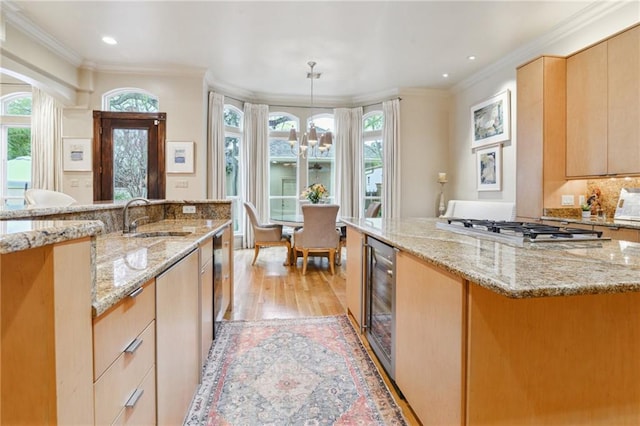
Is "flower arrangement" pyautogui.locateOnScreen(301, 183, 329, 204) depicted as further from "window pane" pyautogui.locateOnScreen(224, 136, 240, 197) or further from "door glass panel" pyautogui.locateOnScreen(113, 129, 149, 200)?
"door glass panel" pyautogui.locateOnScreen(113, 129, 149, 200)

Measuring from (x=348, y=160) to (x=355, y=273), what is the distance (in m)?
4.42

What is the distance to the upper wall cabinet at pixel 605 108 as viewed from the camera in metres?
2.79

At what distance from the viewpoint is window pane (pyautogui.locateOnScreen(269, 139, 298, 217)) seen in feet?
22.5

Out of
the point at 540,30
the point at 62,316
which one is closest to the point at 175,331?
the point at 62,316

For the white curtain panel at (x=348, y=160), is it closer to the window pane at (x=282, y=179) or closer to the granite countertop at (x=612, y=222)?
the window pane at (x=282, y=179)

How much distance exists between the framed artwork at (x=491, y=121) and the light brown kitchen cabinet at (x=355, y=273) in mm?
3315

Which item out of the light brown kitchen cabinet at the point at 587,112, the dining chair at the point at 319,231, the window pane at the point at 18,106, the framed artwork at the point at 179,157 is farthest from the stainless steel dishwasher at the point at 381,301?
the window pane at the point at 18,106

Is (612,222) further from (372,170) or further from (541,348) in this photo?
(372,170)

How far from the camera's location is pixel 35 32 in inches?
153

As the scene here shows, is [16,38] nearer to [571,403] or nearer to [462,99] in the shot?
[571,403]

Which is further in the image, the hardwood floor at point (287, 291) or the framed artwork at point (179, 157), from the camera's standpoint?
the framed artwork at point (179, 157)

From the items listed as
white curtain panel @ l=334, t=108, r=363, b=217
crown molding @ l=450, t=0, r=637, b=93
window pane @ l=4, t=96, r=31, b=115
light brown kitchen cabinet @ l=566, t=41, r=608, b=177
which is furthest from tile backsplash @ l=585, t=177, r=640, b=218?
window pane @ l=4, t=96, r=31, b=115

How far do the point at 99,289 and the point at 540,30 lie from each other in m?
5.01

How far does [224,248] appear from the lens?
2.74 metres
